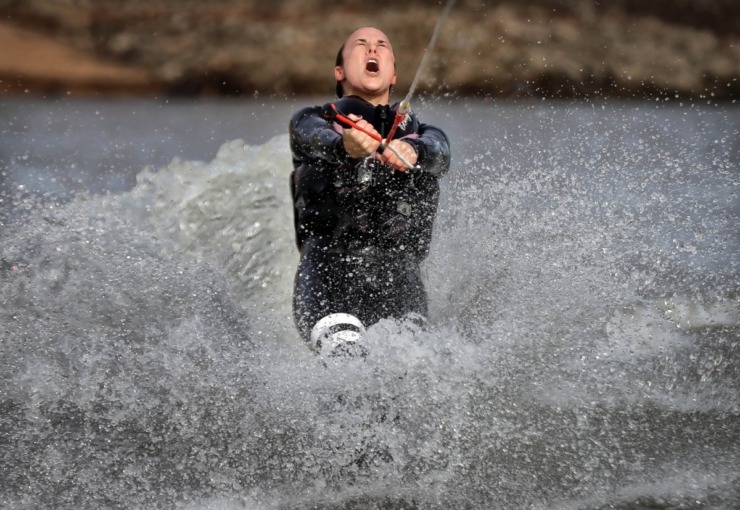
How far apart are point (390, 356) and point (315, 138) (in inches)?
30.9

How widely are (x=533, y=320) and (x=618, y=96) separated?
12.3 m

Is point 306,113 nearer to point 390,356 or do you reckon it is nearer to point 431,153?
point 431,153

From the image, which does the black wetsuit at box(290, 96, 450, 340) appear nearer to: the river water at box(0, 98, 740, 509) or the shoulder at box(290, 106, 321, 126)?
the shoulder at box(290, 106, 321, 126)

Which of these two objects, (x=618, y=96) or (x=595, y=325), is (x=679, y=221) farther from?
(x=618, y=96)

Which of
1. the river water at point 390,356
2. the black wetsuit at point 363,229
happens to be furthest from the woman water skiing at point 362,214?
the river water at point 390,356

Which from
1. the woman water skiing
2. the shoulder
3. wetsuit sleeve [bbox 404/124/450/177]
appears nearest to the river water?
the woman water skiing

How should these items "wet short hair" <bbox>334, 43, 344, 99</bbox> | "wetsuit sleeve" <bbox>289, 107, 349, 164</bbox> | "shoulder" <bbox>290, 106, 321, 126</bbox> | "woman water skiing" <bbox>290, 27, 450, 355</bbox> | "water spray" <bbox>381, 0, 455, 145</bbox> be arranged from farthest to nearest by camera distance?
"wet short hair" <bbox>334, 43, 344, 99</bbox>, "shoulder" <bbox>290, 106, 321, 126</bbox>, "woman water skiing" <bbox>290, 27, 450, 355</bbox>, "wetsuit sleeve" <bbox>289, 107, 349, 164</bbox>, "water spray" <bbox>381, 0, 455, 145</bbox>

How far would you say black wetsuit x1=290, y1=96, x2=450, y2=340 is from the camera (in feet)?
11.3

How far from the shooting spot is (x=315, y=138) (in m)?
3.36

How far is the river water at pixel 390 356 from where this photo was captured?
2.81 m

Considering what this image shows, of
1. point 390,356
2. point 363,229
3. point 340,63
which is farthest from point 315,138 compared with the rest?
point 390,356

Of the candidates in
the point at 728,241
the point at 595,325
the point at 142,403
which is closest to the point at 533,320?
the point at 595,325

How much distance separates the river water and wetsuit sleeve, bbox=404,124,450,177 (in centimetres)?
54

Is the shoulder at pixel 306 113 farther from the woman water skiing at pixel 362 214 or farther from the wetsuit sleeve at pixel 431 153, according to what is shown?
the wetsuit sleeve at pixel 431 153
